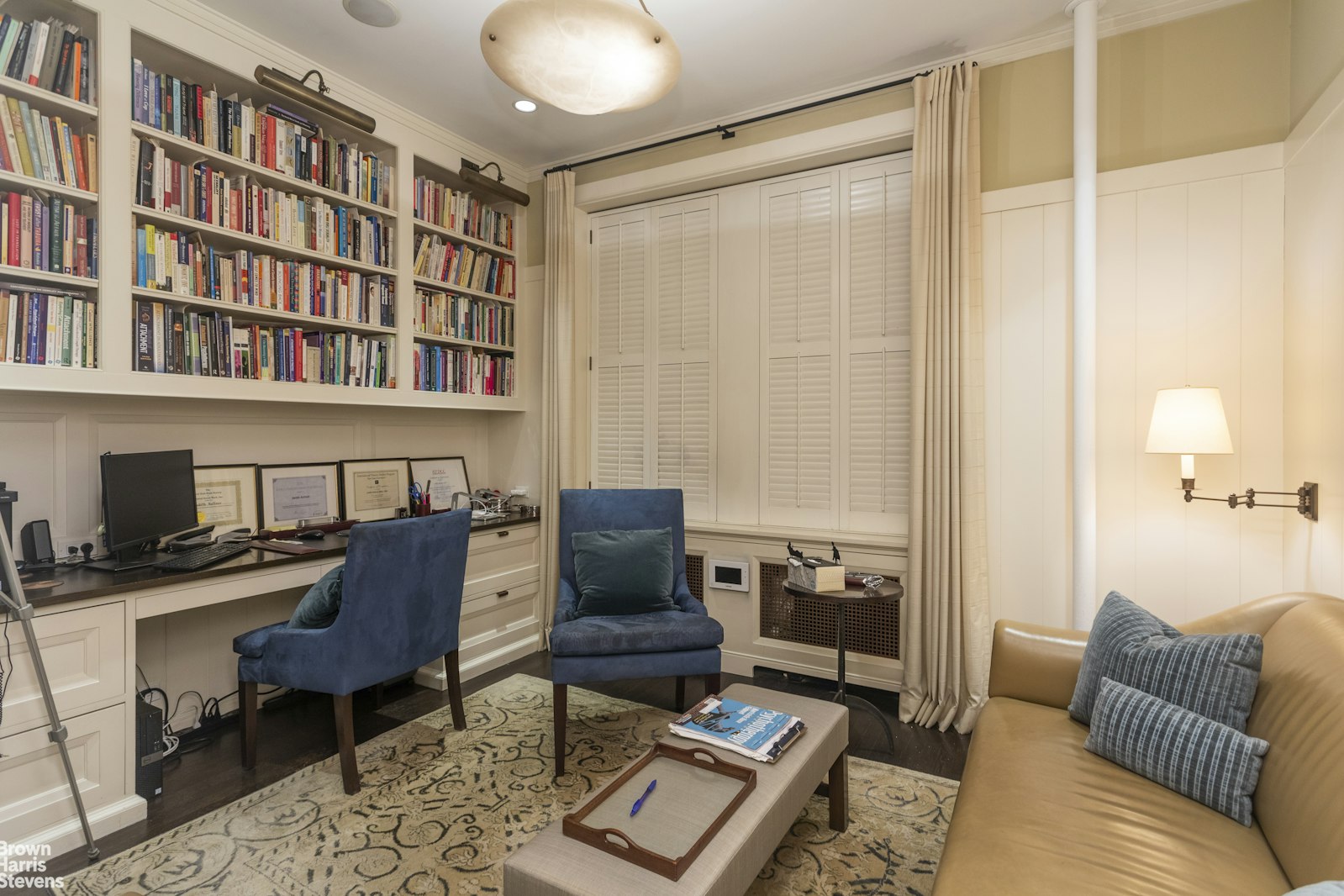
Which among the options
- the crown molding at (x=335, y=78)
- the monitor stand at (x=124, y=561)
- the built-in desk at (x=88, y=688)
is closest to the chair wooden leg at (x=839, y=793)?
the built-in desk at (x=88, y=688)

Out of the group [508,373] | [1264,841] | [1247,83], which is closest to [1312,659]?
[1264,841]

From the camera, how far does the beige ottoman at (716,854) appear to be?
1.21 meters

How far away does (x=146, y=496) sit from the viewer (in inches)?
91.3

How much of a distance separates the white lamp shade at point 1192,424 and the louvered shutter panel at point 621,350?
7.81 feet

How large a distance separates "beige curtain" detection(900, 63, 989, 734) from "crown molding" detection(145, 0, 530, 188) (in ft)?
7.84

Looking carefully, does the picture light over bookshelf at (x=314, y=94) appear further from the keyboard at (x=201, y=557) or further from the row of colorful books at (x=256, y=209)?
the keyboard at (x=201, y=557)

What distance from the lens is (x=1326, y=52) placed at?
1.94 metres

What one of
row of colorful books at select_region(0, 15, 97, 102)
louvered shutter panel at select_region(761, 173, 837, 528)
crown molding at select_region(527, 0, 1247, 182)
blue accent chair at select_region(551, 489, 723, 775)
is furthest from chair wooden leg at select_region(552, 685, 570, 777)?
crown molding at select_region(527, 0, 1247, 182)

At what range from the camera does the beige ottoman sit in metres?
1.21

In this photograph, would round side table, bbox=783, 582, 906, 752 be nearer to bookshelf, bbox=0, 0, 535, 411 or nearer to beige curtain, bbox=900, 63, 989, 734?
beige curtain, bbox=900, 63, 989, 734

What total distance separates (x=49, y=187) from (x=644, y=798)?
2.62 metres

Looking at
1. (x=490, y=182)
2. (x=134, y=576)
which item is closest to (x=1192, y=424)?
(x=490, y=182)

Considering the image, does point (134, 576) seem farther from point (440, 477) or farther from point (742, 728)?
point (742, 728)

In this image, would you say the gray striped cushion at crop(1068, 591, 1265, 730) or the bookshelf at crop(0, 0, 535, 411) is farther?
the bookshelf at crop(0, 0, 535, 411)
